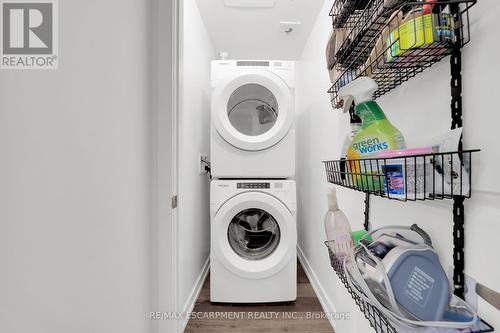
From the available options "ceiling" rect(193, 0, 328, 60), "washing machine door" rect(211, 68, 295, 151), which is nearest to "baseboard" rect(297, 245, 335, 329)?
"washing machine door" rect(211, 68, 295, 151)

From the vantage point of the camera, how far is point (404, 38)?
1.94 ft

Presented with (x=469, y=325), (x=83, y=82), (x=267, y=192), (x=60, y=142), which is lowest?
(x=469, y=325)

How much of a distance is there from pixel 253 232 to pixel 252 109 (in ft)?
3.09

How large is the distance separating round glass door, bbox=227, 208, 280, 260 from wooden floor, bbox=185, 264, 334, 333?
365 millimetres

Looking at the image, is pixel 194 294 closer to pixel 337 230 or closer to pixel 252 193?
pixel 252 193

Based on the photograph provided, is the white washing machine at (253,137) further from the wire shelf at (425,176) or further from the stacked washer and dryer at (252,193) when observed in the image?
the wire shelf at (425,176)

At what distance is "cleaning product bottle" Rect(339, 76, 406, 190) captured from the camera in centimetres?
73

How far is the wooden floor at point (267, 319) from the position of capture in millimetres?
1533

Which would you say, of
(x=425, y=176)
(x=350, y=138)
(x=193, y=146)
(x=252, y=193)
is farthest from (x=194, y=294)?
(x=425, y=176)

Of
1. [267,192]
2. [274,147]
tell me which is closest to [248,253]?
[267,192]

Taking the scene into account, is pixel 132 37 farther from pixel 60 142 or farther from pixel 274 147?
pixel 274 147

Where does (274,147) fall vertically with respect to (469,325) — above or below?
above

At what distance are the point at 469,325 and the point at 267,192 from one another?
129 cm

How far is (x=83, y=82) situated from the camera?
2.33 ft
